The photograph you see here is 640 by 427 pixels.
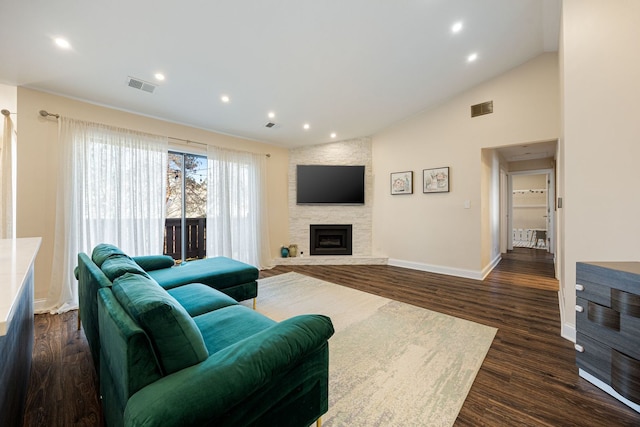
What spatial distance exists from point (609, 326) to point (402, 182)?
3.70 m

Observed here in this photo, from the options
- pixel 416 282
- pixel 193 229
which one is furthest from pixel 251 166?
pixel 416 282

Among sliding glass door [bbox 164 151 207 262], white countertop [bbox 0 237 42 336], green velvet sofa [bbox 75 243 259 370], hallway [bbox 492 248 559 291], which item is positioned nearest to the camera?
white countertop [bbox 0 237 42 336]

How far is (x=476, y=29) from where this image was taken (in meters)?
2.82

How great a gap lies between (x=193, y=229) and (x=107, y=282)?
11.5 feet

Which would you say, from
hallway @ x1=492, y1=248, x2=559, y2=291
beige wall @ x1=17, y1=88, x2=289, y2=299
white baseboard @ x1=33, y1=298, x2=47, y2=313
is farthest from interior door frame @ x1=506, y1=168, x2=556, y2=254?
white baseboard @ x1=33, y1=298, x2=47, y2=313

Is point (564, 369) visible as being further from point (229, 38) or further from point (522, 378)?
point (229, 38)

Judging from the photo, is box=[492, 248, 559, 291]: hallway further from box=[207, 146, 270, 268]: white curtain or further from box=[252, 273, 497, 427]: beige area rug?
box=[207, 146, 270, 268]: white curtain

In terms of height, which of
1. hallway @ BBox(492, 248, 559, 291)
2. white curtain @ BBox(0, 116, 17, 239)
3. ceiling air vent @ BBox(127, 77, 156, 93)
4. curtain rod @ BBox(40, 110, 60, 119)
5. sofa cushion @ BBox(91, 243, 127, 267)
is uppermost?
ceiling air vent @ BBox(127, 77, 156, 93)

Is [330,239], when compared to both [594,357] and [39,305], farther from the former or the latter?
[39,305]

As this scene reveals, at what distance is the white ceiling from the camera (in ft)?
6.96

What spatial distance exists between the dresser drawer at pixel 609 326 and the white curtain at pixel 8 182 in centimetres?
548

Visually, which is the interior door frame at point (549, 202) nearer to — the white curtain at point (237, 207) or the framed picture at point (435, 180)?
the framed picture at point (435, 180)

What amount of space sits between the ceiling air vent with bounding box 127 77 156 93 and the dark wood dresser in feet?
14.6

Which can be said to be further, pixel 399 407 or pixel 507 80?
pixel 507 80
